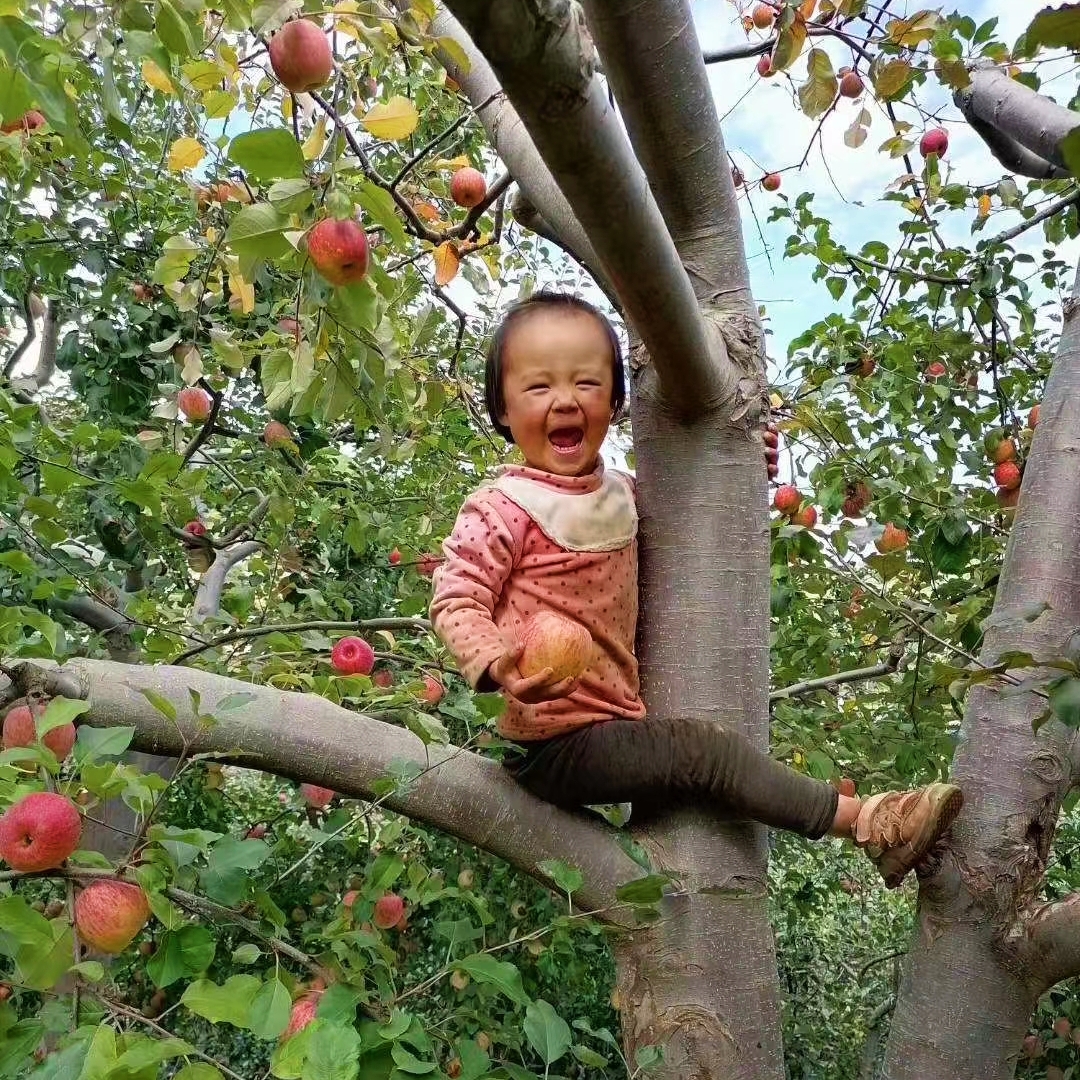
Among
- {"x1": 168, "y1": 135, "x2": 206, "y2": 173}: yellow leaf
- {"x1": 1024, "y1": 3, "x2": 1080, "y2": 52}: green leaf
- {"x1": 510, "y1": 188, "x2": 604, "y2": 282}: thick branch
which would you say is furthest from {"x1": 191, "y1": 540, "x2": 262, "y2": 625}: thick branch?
{"x1": 1024, "y1": 3, "x2": 1080, "y2": 52}: green leaf

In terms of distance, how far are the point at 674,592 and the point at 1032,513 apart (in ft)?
1.91

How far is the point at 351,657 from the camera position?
6.30 ft

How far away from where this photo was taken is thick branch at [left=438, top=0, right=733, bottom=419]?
1.75 ft

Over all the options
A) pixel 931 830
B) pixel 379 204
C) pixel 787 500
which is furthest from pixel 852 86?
pixel 931 830

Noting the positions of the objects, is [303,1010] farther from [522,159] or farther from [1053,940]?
[522,159]

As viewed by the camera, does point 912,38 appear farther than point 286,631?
No

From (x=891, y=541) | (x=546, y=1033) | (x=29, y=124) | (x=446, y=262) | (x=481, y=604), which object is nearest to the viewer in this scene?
(x=546, y=1033)

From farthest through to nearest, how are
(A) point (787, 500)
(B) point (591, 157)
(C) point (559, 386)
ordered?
(A) point (787, 500) → (C) point (559, 386) → (B) point (591, 157)

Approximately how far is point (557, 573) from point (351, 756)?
0.40 m

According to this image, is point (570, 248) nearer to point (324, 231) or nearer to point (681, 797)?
point (324, 231)

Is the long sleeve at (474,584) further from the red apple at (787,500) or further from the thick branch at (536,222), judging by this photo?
the red apple at (787,500)

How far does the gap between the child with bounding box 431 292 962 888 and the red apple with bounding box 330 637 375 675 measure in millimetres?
Answer: 660

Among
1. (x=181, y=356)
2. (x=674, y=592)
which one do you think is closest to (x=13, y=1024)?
(x=674, y=592)

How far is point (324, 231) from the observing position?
3.29 feet
